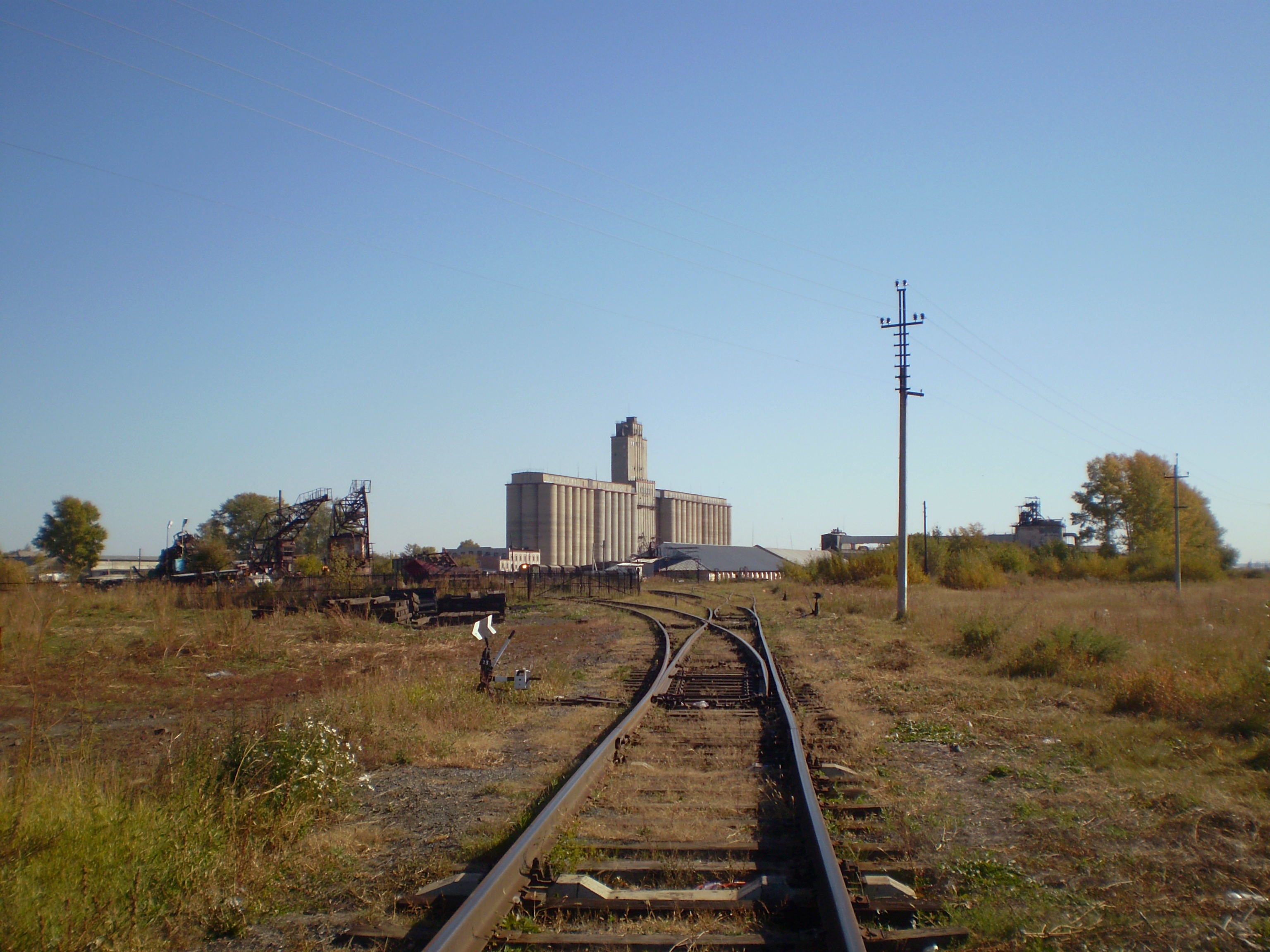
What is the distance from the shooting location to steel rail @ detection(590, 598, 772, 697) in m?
13.0

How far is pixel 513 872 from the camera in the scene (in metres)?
4.63

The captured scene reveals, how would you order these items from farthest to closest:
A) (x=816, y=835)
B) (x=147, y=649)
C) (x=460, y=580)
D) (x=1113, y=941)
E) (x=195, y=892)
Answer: (x=460, y=580) → (x=147, y=649) → (x=816, y=835) → (x=195, y=892) → (x=1113, y=941)

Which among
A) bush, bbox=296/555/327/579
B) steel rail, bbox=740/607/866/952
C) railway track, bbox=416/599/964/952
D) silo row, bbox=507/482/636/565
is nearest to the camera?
→ steel rail, bbox=740/607/866/952

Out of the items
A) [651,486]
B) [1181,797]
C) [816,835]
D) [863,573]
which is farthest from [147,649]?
[651,486]

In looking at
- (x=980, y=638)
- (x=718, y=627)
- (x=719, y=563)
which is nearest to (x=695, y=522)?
(x=719, y=563)

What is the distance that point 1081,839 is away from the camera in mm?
5598

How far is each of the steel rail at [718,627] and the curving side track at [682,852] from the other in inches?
135

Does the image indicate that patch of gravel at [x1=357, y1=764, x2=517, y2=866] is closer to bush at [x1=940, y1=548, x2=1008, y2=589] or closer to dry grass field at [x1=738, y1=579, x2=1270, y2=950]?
dry grass field at [x1=738, y1=579, x2=1270, y2=950]

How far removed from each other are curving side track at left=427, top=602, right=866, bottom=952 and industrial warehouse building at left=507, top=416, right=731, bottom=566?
373 feet

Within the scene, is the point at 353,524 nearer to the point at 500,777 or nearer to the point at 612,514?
the point at 500,777

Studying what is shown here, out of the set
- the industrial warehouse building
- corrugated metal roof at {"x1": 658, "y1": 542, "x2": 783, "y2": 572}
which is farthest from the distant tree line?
the industrial warehouse building

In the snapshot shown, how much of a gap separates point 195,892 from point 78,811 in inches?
44.7

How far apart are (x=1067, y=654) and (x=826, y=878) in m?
10.9

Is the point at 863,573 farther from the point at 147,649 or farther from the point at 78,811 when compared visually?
the point at 78,811
